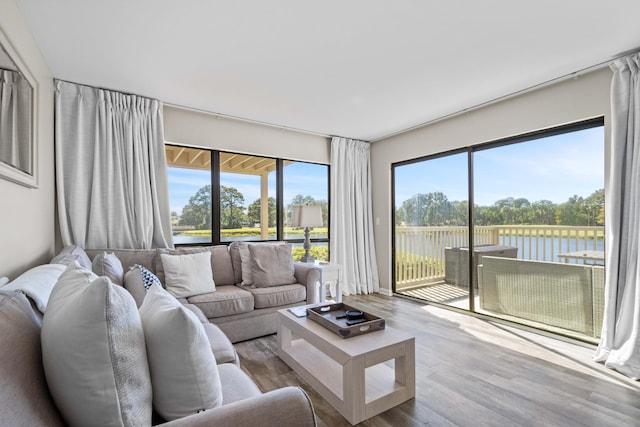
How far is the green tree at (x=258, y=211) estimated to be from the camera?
417 cm

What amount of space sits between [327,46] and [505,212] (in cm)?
260

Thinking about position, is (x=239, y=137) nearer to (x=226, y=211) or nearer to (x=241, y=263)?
(x=226, y=211)

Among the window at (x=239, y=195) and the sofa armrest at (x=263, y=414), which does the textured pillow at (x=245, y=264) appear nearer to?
the window at (x=239, y=195)

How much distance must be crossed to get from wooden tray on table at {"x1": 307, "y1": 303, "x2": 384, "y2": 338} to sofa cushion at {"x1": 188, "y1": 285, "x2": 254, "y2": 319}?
31.3 inches

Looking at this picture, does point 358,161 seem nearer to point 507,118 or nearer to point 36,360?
point 507,118

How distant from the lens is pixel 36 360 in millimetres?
763

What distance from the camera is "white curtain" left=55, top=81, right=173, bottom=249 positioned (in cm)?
292

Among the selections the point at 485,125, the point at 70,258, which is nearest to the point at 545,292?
the point at 485,125

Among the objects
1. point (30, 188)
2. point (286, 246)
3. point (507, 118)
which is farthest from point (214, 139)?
point (507, 118)

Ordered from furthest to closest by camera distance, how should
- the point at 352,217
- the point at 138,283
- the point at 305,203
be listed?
1. the point at 352,217
2. the point at 305,203
3. the point at 138,283

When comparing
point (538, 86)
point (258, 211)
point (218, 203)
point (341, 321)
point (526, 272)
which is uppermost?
point (538, 86)

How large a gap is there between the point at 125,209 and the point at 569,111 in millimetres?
4343

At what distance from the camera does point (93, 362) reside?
0.73 metres

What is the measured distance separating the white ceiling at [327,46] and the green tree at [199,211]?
107 centimetres
